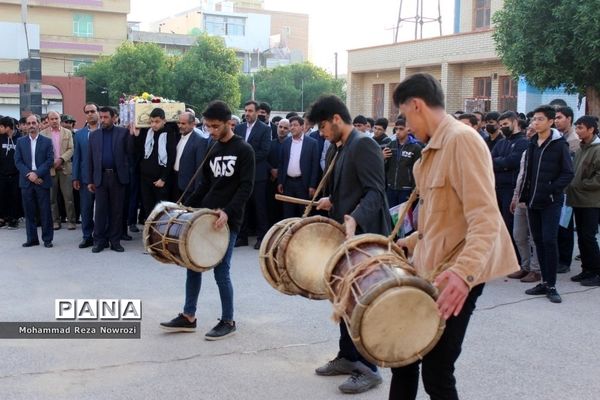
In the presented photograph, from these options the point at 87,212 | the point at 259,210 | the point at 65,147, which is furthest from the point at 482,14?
the point at 87,212

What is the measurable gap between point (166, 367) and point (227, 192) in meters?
1.55

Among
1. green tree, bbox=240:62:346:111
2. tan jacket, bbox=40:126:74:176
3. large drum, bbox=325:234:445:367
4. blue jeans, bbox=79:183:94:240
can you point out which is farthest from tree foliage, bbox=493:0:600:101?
green tree, bbox=240:62:346:111

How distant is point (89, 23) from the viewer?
6219cm

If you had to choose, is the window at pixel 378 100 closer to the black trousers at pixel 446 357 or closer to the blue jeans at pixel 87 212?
the blue jeans at pixel 87 212

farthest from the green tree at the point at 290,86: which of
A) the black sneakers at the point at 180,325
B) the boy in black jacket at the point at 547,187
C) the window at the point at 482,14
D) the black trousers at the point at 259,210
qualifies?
the black sneakers at the point at 180,325

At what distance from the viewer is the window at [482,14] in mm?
32375

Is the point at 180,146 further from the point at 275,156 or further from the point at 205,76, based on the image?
the point at 205,76

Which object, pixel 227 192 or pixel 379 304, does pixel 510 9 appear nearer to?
pixel 227 192

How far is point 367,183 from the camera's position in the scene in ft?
15.8

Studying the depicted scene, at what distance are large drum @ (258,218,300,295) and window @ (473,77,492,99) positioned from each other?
2479 centimetres

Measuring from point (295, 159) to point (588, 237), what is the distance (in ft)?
14.0

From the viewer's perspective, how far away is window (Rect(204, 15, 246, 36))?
3686 inches

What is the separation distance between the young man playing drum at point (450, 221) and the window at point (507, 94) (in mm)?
24258

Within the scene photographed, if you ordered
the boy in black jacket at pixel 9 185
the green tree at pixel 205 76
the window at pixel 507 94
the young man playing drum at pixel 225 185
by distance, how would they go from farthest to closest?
1. the green tree at pixel 205 76
2. the window at pixel 507 94
3. the boy in black jacket at pixel 9 185
4. the young man playing drum at pixel 225 185
